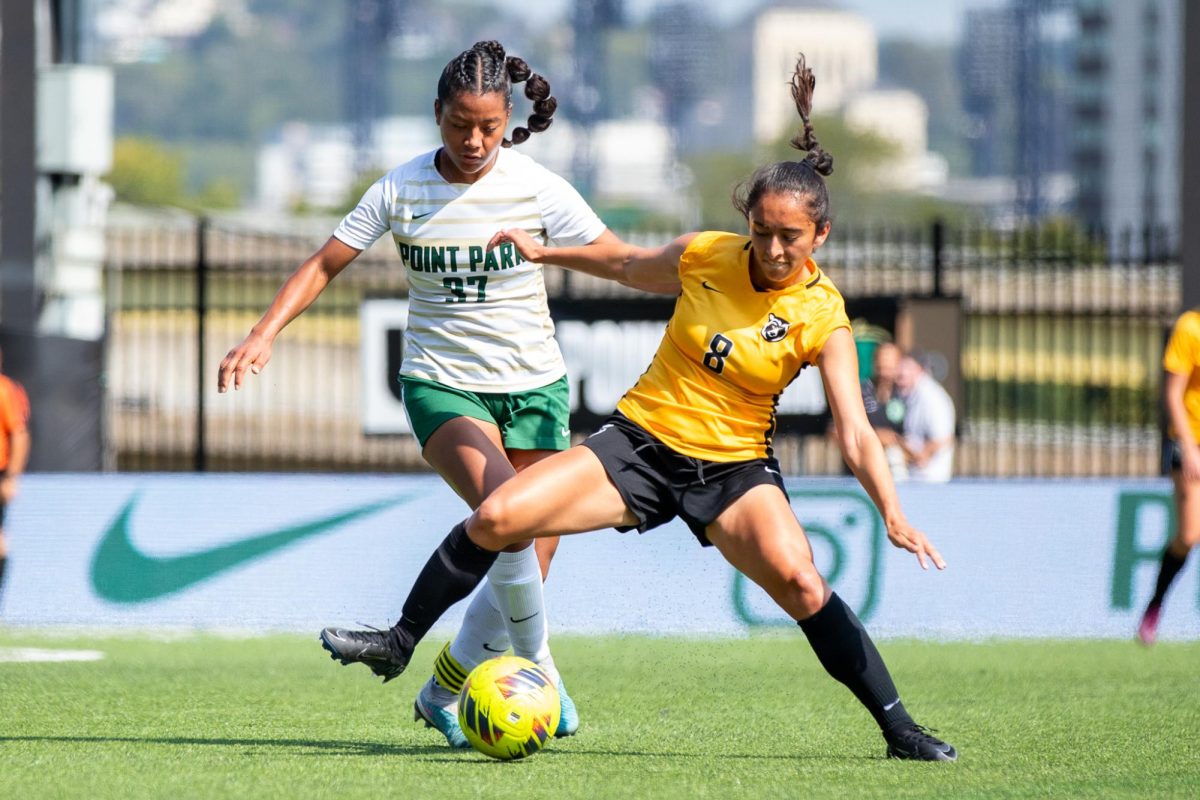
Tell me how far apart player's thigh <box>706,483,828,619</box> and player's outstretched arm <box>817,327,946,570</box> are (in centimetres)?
28

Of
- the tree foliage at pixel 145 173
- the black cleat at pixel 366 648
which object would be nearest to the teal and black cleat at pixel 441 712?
the black cleat at pixel 366 648

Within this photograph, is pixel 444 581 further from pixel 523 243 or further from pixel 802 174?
pixel 802 174

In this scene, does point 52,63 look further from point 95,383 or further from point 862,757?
point 862,757

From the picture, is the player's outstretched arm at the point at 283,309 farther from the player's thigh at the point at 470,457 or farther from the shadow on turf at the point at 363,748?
the shadow on turf at the point at 363,748

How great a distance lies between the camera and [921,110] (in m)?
192

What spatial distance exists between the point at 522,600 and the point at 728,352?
1141mm

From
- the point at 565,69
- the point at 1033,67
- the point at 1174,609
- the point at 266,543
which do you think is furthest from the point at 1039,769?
the point at 565,69

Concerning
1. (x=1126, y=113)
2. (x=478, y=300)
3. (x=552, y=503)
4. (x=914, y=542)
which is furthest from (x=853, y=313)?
(x=1126, y=113)

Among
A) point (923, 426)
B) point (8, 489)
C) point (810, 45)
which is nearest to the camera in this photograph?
point (8, 489)

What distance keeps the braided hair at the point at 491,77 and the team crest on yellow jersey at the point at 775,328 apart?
1.10 meters

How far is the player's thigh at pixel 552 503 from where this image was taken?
18.2ft

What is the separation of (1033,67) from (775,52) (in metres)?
91.3

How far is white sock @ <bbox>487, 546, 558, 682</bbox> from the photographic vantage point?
6039 millimetres

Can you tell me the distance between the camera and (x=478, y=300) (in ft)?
19.8
